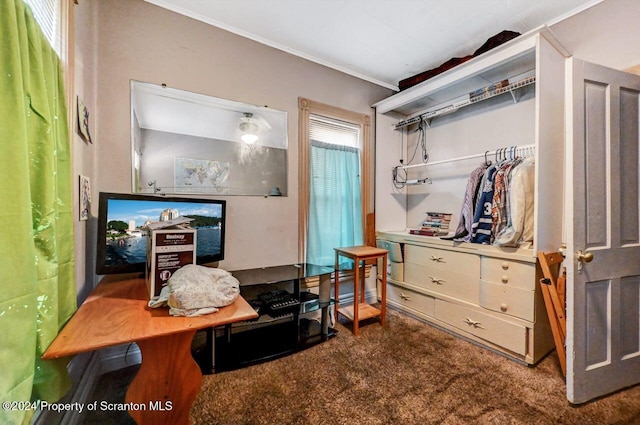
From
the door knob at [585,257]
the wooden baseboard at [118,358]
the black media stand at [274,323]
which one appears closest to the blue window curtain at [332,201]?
the black media stand at [274,323]

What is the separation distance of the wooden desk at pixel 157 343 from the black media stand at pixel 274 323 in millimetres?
717

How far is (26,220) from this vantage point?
2.40 ft

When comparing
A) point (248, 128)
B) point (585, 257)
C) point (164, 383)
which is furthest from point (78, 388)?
point (585, 257)

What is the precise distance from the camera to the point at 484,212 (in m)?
2.06

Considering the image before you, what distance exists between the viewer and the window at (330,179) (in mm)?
2486

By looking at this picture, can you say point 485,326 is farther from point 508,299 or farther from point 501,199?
point 501,199

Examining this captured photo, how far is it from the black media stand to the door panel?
5.22 ft

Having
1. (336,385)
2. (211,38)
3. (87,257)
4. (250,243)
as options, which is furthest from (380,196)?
(87,257)

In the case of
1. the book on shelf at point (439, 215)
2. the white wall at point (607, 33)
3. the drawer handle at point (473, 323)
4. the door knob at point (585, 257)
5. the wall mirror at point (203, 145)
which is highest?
the white wall at point (607, 33)

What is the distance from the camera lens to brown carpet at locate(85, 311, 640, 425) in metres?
1.35

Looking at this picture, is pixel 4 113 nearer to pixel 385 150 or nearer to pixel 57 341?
pixel 57 341

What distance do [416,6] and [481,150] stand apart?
144cm

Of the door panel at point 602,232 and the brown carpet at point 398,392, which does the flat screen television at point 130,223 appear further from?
the door panel at point 602,232

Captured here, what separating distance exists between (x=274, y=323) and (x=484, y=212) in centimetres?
203
